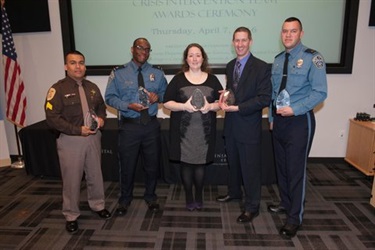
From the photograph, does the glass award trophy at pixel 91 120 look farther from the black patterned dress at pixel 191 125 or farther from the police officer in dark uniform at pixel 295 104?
the police officer in dark uniform at pixel 295 104

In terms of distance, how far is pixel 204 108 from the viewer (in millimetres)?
2580

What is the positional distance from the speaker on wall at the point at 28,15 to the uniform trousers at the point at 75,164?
7.47ft

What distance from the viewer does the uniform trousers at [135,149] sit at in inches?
111

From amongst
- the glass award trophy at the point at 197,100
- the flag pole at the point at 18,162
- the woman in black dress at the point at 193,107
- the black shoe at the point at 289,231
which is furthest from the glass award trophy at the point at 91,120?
the flag pole at the point at 18,162

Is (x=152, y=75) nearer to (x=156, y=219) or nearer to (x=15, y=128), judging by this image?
(x=156, y=219)

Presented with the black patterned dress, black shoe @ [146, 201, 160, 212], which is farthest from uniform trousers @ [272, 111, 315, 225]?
black shoe @ [146, 201, 160, 212]

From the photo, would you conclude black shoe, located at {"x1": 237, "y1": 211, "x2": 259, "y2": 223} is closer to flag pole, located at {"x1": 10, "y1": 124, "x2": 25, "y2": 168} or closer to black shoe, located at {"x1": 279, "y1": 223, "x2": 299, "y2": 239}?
black shoe, located at {"x1": 279, "y1": 223, "x2": 299, "y2": 239}

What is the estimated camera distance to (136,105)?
268cm

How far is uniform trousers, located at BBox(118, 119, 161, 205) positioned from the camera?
2.82 m

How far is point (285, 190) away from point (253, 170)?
1.19 feet

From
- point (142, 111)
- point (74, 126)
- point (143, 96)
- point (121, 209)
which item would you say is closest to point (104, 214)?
point (121, 209)

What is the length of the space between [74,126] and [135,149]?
0.61 m

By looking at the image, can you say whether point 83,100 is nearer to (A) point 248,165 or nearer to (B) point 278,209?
(A) point 248,165

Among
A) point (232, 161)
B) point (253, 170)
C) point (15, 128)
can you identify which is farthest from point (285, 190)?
point (15, 128)
